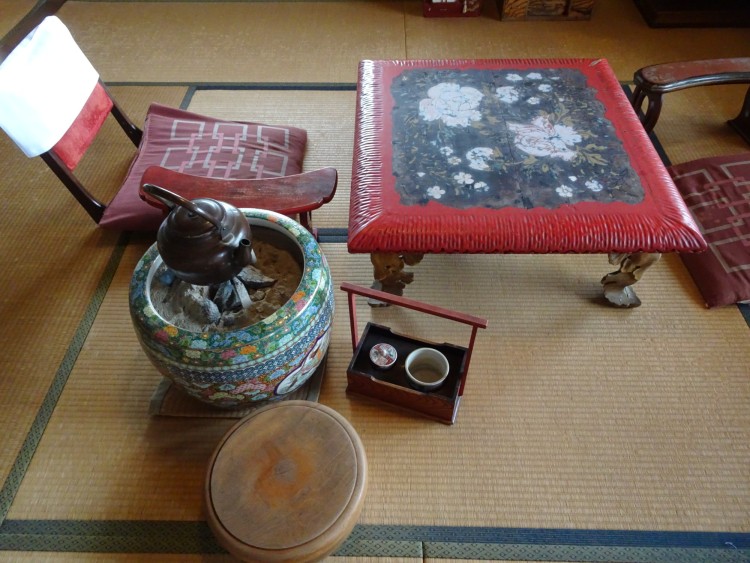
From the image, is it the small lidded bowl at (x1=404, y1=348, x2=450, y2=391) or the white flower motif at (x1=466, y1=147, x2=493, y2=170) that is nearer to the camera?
the small lidded bowl at (x1=404, y1=348, x2=450, y2=391)

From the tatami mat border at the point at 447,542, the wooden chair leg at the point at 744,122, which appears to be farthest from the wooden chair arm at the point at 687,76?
the tatami mat border at the point at 447,542

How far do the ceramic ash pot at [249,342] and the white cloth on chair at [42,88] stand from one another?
31.9 inches

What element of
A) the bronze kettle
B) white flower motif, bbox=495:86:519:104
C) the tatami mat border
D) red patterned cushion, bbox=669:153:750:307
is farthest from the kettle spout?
red patterned cushion, bbox=669:153:750:307

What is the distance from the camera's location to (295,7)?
11.0 feet

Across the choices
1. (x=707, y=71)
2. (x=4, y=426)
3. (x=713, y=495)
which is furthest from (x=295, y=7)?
(x=713, y=495)

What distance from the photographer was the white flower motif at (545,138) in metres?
1.64

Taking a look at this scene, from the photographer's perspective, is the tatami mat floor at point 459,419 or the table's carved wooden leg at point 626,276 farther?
the table's carved wooden leg at point 626,276

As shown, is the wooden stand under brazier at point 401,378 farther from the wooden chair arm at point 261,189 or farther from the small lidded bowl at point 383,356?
the wooden chair arm at point 261,189

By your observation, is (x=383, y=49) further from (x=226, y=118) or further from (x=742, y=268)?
(x=742, y=268)

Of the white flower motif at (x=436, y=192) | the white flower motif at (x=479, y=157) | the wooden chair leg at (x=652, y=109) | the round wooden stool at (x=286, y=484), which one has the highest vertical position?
the white flower motif at (x=479, y=157)

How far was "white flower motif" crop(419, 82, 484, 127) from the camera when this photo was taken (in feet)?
5.78

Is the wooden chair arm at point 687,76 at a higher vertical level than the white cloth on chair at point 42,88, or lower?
lower

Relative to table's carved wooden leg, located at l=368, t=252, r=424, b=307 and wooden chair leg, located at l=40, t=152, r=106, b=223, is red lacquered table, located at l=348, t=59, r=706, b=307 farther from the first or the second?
wooden chair leg, located at l=40, t=152, r=106, b=223

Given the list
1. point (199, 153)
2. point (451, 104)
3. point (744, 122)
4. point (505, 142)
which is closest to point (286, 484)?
point (505, 142)
